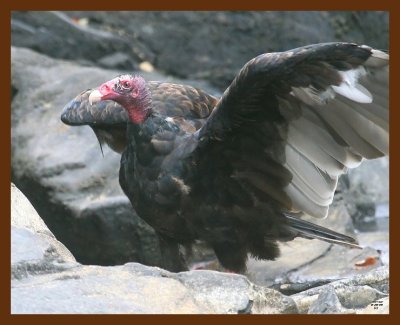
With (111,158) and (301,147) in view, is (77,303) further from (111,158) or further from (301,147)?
(111,158)

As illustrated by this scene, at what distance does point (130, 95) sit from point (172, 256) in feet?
2.98

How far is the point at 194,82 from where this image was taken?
29.9 feet

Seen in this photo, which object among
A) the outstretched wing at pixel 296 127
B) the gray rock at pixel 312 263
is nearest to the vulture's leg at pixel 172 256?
the outstretched wing at pixel 296 127

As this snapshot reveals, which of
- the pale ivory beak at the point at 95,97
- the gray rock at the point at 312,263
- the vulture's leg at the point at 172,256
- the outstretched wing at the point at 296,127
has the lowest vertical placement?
the vulture's leg at the point at 172,256

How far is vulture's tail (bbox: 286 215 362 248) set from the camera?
5.29 m

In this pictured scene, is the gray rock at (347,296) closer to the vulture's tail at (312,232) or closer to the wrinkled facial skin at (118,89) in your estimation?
the vulture's tail at (312,232)

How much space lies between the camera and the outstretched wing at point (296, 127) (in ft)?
14.6

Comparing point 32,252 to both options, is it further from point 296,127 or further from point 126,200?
point 126,200

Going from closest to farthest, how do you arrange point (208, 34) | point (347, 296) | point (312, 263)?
point (347, 296) → point (312, 263) → point (208, 34)

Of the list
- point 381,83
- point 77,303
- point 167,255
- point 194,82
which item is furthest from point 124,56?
point 77,303

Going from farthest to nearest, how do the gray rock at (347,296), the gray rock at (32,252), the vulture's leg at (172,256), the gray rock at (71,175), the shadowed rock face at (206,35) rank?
the shadowed rock face at (206,35)
the gray rock at (71,175)
the vulture's leg at (172,256)
the gray rock at (347,296)
the gray rock at (32,252)

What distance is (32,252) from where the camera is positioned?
13.8 ft

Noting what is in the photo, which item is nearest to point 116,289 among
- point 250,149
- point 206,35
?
point 250,149

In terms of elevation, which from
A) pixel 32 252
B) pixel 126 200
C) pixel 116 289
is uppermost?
pixel 126 200
